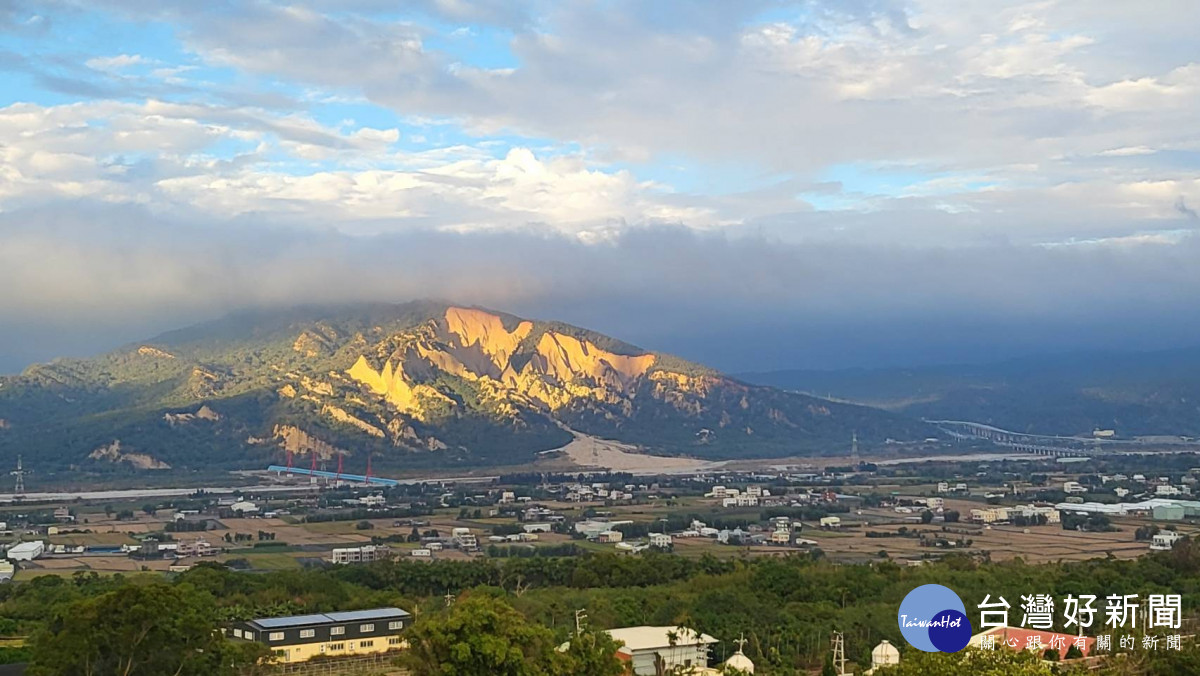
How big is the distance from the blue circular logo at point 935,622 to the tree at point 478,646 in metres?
7.45

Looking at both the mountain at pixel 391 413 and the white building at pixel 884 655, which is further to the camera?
the mountain at pixel 391 413

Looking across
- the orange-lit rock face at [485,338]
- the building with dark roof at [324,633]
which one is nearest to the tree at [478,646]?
the building with dark roof at [324,633]

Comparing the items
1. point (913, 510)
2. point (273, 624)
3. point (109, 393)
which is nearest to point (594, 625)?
point (273, 624)

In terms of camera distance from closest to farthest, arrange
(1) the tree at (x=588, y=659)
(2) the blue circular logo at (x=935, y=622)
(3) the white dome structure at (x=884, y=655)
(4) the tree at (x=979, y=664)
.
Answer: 1. (4) the tree at (x=979, y=664)
2. (2) the blue circular logo at (x=935, y=622)
3. (1) the tree at (x=588, y=659)
4. (3) the white dome structure at (x=884, y=655)

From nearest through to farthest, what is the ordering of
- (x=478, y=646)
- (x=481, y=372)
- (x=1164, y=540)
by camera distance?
(x=478, y=646) < (x=1164, y=540) < (x=481, y=372)

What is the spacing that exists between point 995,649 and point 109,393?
18869 cm

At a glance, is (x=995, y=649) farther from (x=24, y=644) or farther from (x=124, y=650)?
(x=24, y=644)

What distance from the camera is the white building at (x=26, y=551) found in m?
72.9

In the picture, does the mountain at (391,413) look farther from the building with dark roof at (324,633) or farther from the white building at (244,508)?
the building with dark roof at (324,633)

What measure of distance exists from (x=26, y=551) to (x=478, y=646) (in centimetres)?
5938

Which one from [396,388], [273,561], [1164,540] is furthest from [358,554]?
[396,388]

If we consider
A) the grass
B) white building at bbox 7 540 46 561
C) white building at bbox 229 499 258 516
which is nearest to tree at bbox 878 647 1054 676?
the grass

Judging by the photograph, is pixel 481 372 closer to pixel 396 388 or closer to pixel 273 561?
pixel 396 388

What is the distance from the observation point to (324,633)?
3788cm
